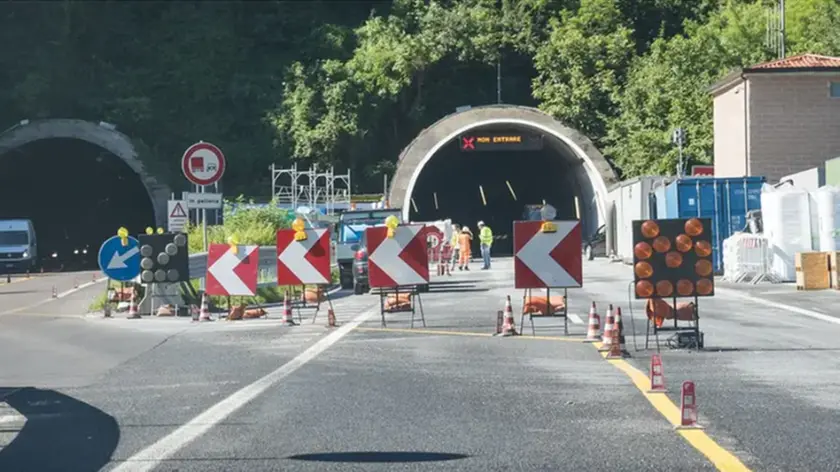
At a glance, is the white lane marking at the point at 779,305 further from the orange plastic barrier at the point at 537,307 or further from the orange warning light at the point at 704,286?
the orange warning light at the point at 704,286

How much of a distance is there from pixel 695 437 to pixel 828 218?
80.7ft

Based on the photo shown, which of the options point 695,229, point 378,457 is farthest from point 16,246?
point 378,457

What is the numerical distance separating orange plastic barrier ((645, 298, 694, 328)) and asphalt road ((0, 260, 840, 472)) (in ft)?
1.41

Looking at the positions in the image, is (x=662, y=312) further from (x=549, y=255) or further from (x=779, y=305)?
(x=779, y=305)

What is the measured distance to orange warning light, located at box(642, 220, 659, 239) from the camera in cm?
1588

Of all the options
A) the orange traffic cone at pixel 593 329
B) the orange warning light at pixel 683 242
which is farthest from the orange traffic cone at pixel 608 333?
the orange traffic cone at pixel 593 329

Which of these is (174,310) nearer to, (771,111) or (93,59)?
(771,111)

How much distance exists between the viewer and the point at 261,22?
73.4 meters

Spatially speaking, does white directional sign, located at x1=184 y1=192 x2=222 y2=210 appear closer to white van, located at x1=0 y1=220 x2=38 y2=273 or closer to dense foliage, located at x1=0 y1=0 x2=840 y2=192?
white van, located at x1=0 y1=220 x2=38 y2=273

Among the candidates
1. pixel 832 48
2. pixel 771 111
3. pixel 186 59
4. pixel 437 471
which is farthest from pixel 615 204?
pixel 437 471

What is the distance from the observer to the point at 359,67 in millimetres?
69188

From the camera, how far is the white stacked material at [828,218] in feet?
107

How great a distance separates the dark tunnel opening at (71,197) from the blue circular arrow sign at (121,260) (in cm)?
3265

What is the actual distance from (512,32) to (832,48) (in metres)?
17.6
